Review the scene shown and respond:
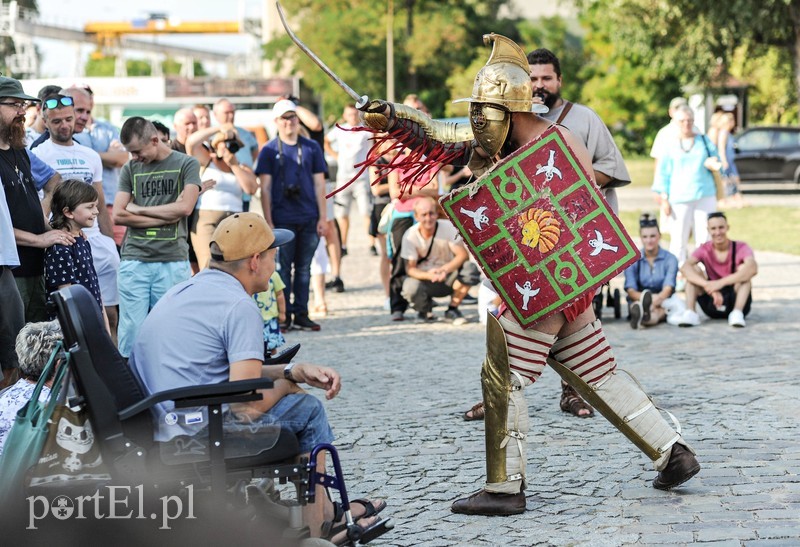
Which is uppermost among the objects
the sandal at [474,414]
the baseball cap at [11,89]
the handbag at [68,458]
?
the baseball cap at [11,89]

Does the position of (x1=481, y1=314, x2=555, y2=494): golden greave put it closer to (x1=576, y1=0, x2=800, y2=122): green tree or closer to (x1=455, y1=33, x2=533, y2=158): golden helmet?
(x1=455, y1=33, x2=533, y2=158): golden helmet

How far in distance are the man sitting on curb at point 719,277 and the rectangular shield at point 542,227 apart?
20.3ft

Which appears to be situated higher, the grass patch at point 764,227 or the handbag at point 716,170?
the handbag at point 716,170

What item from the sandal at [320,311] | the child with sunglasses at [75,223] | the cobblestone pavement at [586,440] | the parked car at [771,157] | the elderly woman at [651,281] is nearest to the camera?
the cobblestone pavement at [586,440]

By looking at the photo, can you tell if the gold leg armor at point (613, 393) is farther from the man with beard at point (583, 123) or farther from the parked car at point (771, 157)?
the parked car at point (771, 157)

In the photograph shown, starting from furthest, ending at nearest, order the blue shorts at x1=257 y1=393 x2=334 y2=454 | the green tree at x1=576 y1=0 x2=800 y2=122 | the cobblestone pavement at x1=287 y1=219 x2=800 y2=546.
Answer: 1. the green tree at x1=576 y1=0 x2=800 y2=122
2. the cobblestone pavement at x1=287 y1=219 x2=800 y2=546
3. the blue shorts at x1=257 y1=393 x2=334 y2=454

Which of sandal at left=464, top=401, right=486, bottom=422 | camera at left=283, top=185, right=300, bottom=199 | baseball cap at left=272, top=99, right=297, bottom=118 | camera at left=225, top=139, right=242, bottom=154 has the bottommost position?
sandal at left=464, top=401, right=486, bottom=422

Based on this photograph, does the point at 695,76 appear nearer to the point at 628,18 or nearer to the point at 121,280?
the point at 628,18

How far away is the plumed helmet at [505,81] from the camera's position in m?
5.46

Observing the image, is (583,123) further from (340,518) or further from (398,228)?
(398,228)

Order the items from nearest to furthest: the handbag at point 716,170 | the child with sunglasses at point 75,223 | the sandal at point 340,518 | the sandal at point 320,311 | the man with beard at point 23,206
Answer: the sandal at point 340,518 < the man with beard at point 23,206 < the child with sunglasses at point 75,223 < the sandal at point 320,311 < the handbag at point 716,170

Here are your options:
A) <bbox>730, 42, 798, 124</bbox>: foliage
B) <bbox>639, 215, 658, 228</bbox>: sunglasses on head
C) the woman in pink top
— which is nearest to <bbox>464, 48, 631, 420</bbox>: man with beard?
<bbox>639, 215, 658, 228</bbox>: sunglasses on head

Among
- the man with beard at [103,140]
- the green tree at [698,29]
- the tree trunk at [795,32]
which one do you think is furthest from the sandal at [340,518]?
the tree trunk at [795,32]

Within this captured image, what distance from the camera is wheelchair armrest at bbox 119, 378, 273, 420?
436cm
